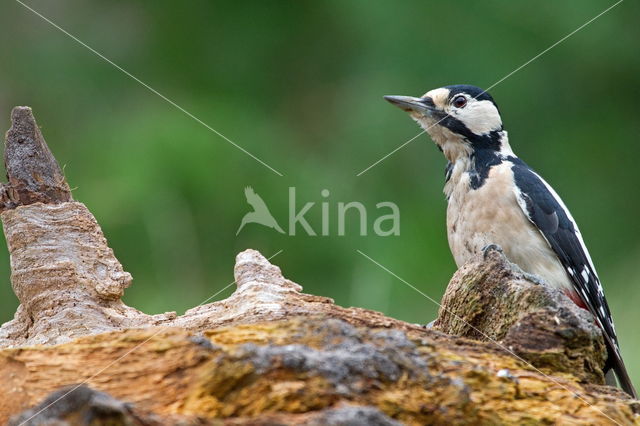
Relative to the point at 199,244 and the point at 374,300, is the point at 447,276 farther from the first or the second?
the point at 199,244

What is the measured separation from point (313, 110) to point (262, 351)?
553cm

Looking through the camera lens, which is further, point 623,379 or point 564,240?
point 564,240

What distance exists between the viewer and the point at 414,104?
15.6 ft

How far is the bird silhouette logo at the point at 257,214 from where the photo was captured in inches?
250

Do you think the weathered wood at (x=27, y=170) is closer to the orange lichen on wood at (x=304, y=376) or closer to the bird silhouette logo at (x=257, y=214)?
the orange lichen on wood at (x=304, y=376)

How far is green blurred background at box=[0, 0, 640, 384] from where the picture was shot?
612 centimetres

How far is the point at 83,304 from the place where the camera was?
3021 mm

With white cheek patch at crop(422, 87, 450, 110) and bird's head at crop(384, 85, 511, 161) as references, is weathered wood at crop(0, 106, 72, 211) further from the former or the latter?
white cheek patch at crop(422, 87, 450, 110)

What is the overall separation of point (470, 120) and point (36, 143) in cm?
217

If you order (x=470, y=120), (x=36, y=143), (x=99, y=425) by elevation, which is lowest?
(x=99, y=425)

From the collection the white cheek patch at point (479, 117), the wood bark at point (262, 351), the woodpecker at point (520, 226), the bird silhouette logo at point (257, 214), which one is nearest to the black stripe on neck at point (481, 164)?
the woodpecker at point (520, 226)

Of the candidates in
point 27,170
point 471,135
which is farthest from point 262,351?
point 471,135

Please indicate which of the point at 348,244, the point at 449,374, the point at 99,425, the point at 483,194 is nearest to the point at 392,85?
the point at 348,244

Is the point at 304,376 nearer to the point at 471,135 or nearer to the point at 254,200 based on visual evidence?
the point at 471,135
